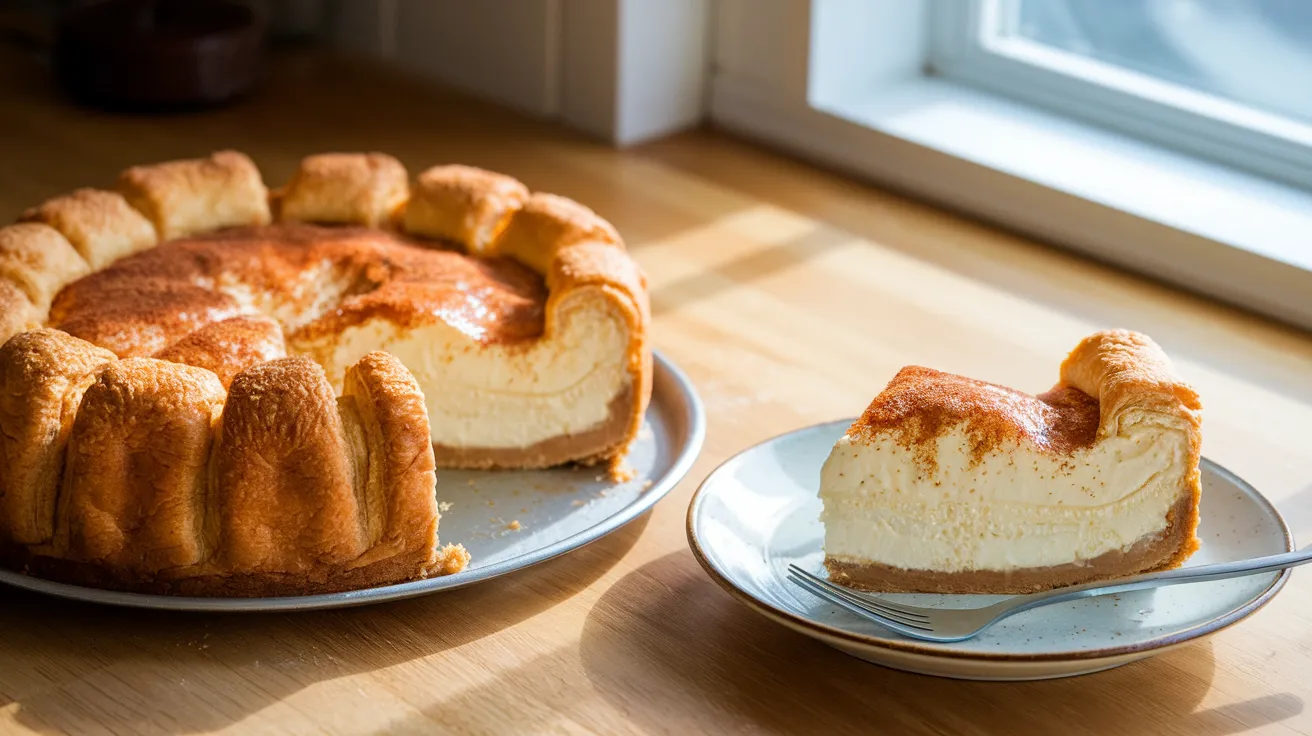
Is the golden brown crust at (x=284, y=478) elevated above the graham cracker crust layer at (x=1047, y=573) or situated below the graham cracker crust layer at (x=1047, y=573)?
above

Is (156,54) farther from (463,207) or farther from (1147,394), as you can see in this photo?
(1147,394)

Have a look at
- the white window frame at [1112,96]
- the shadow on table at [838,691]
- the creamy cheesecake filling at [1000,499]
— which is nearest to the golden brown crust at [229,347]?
the shadow on table at [838,691]

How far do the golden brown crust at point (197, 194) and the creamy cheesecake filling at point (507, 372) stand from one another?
346mm

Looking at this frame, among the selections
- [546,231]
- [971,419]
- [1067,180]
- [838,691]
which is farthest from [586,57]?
[838,691]

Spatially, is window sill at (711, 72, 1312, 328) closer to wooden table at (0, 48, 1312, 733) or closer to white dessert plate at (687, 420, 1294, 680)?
wooden table at (0, 48, 1312, 733)

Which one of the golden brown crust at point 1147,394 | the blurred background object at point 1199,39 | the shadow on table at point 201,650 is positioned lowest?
the shadow on table at point 201,650

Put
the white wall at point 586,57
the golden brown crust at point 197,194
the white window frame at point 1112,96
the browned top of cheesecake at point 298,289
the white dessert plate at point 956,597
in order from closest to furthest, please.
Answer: the white dessert plate at point 956,597
the browned top of cheesecake at point 298,289
the golden brown crust at point 197,194
the white window frame at point 1112,96
the white wall at point 586,57

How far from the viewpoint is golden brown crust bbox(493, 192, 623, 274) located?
205 cm

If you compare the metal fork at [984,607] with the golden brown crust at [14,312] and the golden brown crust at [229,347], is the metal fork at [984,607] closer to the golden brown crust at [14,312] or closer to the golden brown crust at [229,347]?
the golden brown crust at [229,347]

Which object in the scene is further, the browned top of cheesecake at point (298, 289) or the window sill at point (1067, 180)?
the window sill at point (1067, 180)

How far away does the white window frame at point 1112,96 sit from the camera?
267 cm

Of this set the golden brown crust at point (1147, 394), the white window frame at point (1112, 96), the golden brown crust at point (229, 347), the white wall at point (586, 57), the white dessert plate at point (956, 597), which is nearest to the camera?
the white dessert plate at point (956, 597)

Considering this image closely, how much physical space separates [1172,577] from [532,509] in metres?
0.73

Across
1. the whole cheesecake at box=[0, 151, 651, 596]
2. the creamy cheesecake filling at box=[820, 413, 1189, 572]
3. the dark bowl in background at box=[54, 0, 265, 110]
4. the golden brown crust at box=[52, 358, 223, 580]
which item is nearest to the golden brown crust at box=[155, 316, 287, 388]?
the whole cheesecake at box=[0, 151, 651, 596]
